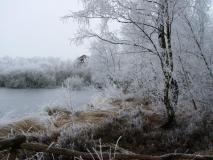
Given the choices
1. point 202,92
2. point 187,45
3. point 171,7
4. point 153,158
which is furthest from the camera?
point 187,45

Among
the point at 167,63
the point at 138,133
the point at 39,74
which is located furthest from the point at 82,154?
the point at 39,74

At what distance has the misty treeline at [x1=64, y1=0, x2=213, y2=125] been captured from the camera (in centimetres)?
969

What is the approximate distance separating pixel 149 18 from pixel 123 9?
2.66 ft

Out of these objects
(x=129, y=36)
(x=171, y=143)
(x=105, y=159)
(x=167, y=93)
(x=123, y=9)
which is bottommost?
(x=171, y=143)

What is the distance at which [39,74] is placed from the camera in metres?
33.4

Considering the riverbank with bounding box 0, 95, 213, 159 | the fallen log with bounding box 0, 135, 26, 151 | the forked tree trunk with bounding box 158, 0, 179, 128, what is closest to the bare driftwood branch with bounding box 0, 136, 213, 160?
the fallen log with bounding box 0, 135, 26, 151

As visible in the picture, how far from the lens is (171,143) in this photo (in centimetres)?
788

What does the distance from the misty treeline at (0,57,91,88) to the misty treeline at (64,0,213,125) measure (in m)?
16.8

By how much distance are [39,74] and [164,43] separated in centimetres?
2456

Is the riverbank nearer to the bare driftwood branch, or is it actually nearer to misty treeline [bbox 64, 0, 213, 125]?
misty treeline [bbox 64, 0, 213, 125]

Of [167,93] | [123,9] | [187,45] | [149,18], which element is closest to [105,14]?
[123,9]

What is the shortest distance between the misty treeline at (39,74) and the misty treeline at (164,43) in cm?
1680

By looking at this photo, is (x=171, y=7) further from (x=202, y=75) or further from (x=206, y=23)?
(x=206, y=23)

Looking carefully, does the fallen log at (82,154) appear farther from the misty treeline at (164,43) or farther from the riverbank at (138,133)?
the misty treeline at (164,43)
